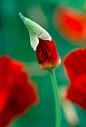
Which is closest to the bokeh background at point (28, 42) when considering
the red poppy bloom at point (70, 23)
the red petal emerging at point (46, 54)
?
the red poppy bloom at point (70, 23)

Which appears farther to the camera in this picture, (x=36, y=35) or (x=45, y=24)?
(x=45, y=24)

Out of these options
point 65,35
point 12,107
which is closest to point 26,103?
point 12,107

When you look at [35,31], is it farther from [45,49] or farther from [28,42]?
[28,42]

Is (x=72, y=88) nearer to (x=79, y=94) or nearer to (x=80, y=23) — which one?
(x=79, y=94)

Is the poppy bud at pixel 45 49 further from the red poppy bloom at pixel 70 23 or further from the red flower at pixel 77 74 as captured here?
the red poppy bloom at pixel 70 23

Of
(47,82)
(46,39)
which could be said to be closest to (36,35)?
(46,39)

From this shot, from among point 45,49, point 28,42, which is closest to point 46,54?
point 45,49
